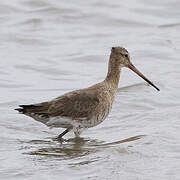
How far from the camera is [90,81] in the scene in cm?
1380

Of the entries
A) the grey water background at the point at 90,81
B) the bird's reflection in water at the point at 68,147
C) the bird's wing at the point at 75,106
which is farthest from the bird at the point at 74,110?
the grey water background at the point at 90,81

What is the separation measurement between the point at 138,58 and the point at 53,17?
4571 millimetres

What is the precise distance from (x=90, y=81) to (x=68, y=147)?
412 cm

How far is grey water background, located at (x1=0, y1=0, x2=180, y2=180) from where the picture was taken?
28.9 ft

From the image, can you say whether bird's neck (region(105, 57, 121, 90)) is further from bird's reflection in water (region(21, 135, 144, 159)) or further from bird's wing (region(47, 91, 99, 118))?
bird's reflection in water (region(21, 135, 144, 159))

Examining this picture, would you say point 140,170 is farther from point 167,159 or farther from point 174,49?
point 174,49

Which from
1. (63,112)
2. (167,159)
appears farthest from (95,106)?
(167,159)

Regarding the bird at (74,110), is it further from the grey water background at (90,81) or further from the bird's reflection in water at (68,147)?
the grey water background at (90,81)

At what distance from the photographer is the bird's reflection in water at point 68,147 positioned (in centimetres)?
938

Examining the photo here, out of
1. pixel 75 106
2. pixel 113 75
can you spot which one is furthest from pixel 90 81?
pixel 75 106

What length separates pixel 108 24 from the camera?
18.8m

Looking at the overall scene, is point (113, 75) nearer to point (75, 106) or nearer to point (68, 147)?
point (75, 106)

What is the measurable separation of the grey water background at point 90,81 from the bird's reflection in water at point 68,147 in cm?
1

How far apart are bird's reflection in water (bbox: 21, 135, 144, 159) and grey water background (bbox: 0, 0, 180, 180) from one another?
0.01m
